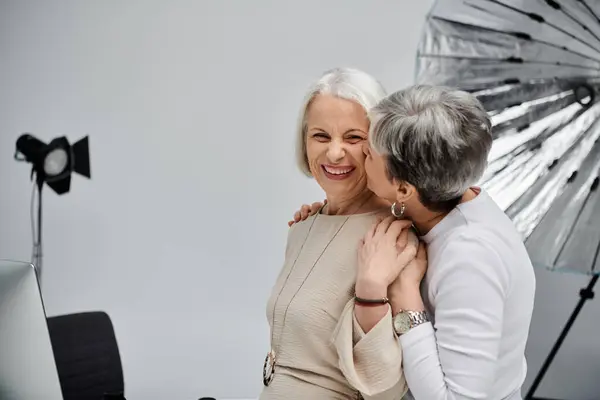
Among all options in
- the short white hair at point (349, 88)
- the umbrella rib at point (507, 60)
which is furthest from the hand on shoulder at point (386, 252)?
the umbrella rib at point (507, 60)

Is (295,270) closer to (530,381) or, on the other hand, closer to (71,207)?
(71,207)

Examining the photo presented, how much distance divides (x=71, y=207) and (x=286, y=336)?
6.57 feet

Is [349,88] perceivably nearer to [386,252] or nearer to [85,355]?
[386,252]

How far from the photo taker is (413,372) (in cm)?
123

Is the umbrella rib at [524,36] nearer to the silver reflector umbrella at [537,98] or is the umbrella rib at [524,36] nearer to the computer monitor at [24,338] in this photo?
the silver reflector umbrella at [537,98]

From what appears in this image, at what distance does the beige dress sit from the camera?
4.11 feet

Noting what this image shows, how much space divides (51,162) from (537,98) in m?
1.98

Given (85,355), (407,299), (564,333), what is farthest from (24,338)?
(564,333)

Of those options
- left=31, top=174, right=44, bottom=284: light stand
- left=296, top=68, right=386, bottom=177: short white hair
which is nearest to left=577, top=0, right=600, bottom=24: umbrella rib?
left=296, top=68, right=386, bottom=177: short white hair

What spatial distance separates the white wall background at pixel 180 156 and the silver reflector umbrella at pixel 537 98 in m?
0.77

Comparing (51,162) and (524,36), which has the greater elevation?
(524,36)

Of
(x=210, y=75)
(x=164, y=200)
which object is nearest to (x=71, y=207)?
(x=164, y=200)

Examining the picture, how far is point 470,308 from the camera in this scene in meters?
1.19

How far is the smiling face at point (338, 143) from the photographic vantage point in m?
1.43
